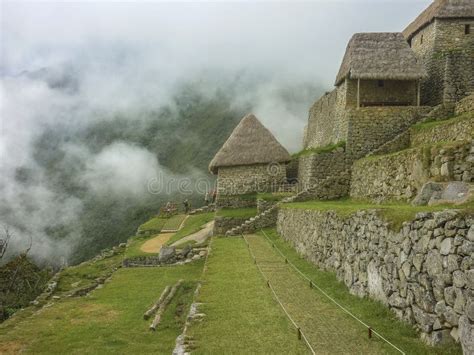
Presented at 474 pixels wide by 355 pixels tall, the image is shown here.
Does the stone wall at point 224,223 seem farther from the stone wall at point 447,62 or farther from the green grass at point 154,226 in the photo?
the stone wall at point 447,62

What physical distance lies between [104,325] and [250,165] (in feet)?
47.8

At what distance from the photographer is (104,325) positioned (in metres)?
10.6

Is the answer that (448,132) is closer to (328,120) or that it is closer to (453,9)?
(453,9)

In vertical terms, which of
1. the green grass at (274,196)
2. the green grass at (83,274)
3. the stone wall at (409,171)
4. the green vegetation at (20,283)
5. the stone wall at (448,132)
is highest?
the stone wall at (448,132)

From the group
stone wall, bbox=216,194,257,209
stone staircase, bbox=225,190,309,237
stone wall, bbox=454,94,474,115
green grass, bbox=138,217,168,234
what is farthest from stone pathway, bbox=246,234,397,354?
green grass, bbox=138,217,168,234

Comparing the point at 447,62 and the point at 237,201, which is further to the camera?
the point at 237,201

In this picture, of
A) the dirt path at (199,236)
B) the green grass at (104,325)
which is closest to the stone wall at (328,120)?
the dirt path at (199,236)

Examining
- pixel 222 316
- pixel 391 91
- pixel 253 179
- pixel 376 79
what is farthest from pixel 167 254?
pixel 222 316

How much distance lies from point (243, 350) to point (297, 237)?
8172 millimetres

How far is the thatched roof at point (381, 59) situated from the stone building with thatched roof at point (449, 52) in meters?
1.02

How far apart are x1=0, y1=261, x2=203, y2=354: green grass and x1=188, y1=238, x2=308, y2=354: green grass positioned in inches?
39.8

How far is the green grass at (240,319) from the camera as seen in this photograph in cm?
638

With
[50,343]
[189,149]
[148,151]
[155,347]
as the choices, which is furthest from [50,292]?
[148,151]

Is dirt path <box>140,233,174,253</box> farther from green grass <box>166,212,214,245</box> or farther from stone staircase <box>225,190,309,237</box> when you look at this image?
stone staircase <box>225,190,309,237</box>
